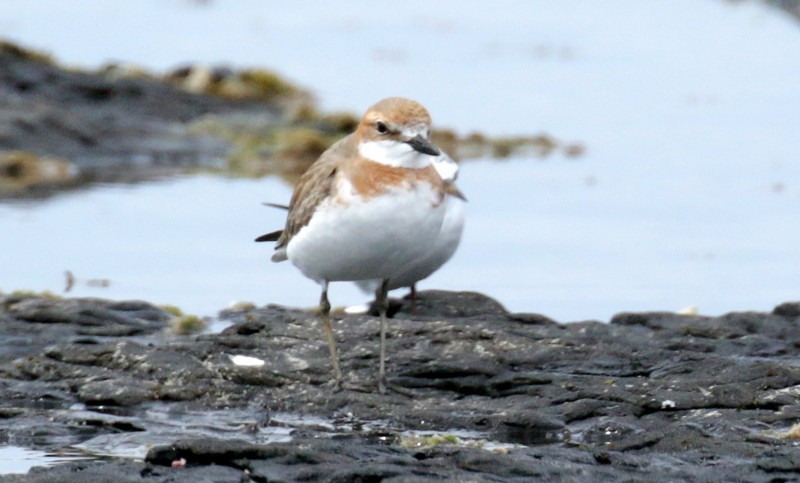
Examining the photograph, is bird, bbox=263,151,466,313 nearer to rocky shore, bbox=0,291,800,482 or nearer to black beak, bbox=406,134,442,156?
rocky shore, bbox=0,291,800,482

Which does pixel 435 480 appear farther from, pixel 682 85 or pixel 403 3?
pixel 403 3

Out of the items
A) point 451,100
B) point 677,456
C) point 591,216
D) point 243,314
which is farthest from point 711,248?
point 451,100

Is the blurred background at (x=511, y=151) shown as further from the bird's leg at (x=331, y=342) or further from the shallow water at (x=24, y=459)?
the shallow water at (x=24, y=459)

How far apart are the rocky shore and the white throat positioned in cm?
100

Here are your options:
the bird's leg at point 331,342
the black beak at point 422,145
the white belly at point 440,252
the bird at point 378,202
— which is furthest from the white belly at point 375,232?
the white belly at point 440,252

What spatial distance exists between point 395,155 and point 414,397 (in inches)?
41.7

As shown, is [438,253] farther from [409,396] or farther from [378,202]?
[378,202]

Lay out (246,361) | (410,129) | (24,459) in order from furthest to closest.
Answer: (246,361) → (410,129) → (24,459)

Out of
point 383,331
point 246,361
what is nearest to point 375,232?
→ point 383,331

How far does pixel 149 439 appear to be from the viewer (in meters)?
6.01

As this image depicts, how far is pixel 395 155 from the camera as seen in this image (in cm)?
640

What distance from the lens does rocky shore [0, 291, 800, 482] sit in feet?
17.4

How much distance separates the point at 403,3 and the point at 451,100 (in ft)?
28.7

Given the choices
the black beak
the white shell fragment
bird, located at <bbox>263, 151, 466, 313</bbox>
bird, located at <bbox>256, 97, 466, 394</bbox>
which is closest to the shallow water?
the white shell fragment
